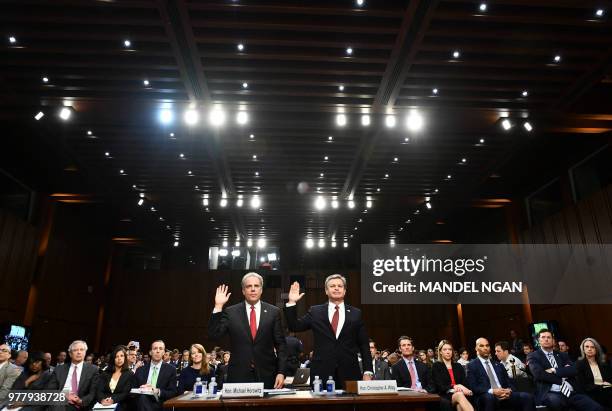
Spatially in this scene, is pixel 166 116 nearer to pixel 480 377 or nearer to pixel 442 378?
pixel 442 378

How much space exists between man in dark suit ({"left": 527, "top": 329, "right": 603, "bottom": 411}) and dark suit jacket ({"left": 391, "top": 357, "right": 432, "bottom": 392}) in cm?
131

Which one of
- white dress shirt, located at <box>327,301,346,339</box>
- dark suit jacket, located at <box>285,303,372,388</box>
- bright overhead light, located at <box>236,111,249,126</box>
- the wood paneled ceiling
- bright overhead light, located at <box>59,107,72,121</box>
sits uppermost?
the wood paneled ceiling

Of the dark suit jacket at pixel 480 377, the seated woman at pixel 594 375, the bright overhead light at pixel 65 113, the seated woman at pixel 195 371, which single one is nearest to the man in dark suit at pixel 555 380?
the seated woman at pixel 594 375

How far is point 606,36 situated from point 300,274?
13.9m

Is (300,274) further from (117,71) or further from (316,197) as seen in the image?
(117,71)

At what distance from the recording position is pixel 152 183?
40.1ft

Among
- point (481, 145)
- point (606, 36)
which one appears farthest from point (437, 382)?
point (481, 145)

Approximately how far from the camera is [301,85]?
7.89 metres

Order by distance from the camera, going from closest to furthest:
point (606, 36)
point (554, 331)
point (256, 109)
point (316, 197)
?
point (606, 36)
point (256, 109)
point (554, 331)
point (316, 197)

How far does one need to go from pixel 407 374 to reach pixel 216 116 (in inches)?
229

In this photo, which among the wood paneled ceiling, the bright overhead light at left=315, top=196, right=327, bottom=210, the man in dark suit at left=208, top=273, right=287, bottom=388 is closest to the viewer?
the man in dark suit at left=208, top=273, right=287, bottom=388

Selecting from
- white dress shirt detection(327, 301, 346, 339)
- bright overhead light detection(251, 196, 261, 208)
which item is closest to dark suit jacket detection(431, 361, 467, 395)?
white dress shirt detection(327, 301, 346, 339)

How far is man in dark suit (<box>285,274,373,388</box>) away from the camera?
3100 millimetres

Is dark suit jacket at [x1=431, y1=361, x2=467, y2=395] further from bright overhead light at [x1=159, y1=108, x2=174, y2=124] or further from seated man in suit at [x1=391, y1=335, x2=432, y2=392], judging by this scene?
bright overhead light at [x1=159, y1=108, x2=174, y2=124]
